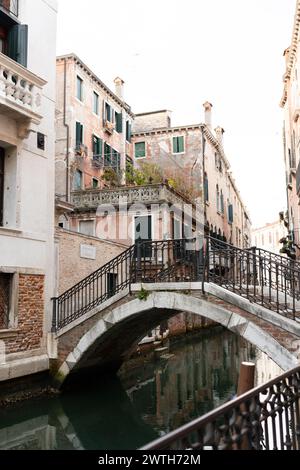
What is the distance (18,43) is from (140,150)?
57.3 ft

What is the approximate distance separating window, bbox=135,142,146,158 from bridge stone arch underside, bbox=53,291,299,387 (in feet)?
53.0

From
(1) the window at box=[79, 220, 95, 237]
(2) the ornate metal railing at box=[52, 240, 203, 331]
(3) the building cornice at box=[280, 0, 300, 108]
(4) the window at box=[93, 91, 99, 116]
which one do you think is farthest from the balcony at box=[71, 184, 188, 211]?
(2) the ornate metal railing at box=[52, 240, 203, 331]

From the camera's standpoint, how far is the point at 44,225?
10180mm

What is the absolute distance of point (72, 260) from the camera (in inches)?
480

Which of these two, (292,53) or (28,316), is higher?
(292,53)

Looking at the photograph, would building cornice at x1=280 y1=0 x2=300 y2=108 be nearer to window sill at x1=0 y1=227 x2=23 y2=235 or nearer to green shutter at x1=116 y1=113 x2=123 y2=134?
green shutter at x1=116 y1=113 x2=123 y2=134

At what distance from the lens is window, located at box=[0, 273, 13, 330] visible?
29.5 ft

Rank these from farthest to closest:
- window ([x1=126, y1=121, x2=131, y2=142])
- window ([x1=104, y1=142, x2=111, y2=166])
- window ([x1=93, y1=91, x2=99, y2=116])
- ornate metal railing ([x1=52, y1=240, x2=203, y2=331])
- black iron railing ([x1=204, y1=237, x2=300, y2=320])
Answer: window ([x1=126, y1=121, x2=131, y2=142]), window ([x1=104, y1=142, x2=111, y2=166]), window ([x1=93, y1=91, x2=99, y2=116]), ornate metal railing ([x1=52, y1=240, x2=203, y2=331]), black iron railing ([x1=204, y1=237, x2=300, y2=320])

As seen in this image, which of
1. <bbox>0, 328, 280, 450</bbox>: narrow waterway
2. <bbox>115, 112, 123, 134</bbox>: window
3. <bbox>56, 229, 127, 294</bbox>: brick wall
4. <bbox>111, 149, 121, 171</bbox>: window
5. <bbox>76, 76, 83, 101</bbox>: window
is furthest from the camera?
<bbox>115, 112, 123, 134</bbox>: window

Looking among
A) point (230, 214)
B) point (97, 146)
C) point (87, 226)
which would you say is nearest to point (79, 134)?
point (97, 146)

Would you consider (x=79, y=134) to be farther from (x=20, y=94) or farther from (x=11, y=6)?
(x=20, y=94)

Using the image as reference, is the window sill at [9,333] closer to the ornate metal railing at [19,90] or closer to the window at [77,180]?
the ornate metal railing at [19,90]

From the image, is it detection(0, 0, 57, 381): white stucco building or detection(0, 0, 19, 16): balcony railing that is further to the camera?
detection(0, 0, 19, 16): balcony railing
